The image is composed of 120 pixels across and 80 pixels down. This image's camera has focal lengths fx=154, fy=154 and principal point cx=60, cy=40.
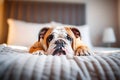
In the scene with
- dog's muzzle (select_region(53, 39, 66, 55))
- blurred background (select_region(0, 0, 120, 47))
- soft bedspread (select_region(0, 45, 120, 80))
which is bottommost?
soft bedspread (select_region(0, 45, 120, 80))

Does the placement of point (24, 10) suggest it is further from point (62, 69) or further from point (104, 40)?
point (62, 69)

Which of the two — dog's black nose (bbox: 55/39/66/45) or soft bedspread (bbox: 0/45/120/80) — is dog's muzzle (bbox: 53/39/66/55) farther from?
soft bedspread (bbox: 0/45/120/80)

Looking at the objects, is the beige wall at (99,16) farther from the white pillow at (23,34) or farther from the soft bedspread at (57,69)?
the soft bedspread at (57,69)

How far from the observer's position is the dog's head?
38.1 inches

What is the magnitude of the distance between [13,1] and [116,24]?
1.95m

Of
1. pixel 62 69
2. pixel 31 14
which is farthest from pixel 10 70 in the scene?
pixel 31 14

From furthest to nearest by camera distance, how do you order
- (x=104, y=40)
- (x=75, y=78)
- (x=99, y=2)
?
(x=99, y=2) < (x=104, y=40) < (x=75, y=78)

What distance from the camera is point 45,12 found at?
8.90ft

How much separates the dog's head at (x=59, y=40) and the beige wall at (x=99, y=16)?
180cm

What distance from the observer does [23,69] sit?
599 millimetres

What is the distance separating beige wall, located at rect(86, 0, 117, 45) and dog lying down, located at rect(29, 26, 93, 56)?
5.90ft

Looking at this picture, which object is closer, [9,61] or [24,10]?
[9,61]

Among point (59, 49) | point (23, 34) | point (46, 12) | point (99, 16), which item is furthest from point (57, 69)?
point (99, 16)

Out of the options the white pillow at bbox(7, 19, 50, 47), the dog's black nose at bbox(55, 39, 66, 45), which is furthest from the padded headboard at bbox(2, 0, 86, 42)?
the dog's black nose at bbox(55, 39, 66, 45)
